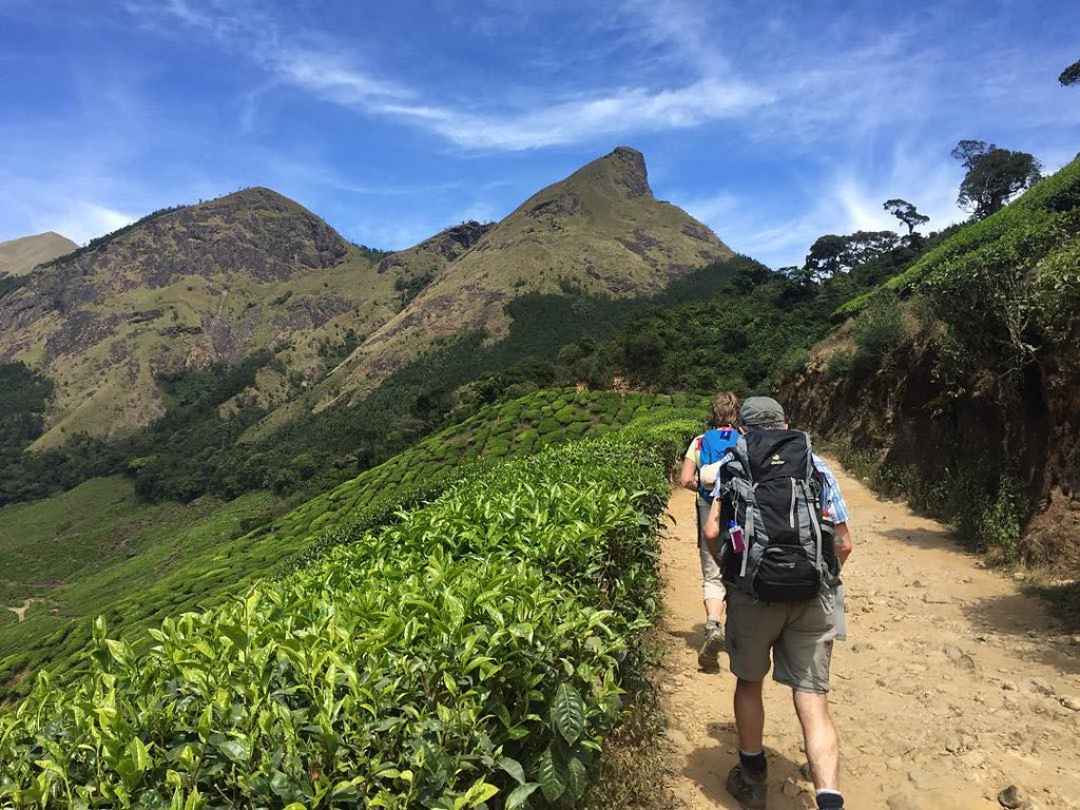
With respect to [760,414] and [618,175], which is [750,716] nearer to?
[760,414]

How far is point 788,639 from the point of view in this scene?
2.79m

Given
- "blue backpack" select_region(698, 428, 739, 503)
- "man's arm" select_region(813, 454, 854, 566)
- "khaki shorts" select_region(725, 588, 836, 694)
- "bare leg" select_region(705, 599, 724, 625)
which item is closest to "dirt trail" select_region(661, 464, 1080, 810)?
"bare leg" select_region(705, 599, 724, 625)

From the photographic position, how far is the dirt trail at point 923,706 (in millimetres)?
2920

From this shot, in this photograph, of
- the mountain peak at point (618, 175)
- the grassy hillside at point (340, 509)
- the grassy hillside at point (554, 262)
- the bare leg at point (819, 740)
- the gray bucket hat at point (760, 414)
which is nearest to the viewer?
the bare leg at point (819, 740)

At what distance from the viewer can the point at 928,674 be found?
4.00 meters

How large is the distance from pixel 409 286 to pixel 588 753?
570 feet

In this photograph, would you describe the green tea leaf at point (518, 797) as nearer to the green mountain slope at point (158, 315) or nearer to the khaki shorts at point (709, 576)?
the khaki shorts at point (709, 576)

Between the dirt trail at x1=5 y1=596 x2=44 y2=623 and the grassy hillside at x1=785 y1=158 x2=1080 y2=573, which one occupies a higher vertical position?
the grassy hillside at x1=785 y1=158 x2=1080 y2=573

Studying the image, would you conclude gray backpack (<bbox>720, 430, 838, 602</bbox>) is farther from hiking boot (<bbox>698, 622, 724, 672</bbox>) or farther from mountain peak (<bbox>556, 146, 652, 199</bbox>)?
mountain peak (<bbox>556, 146, 652, 199</bbox>)

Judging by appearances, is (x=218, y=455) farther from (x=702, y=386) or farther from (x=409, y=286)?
(x=702, y=386)

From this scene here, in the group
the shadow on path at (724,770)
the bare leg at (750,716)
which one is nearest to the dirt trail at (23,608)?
the shadow on path at (724,770)

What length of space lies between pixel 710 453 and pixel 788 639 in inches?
72.5

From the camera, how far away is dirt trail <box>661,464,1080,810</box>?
292 centimetres

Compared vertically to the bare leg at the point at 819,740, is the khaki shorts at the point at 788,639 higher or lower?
higher
